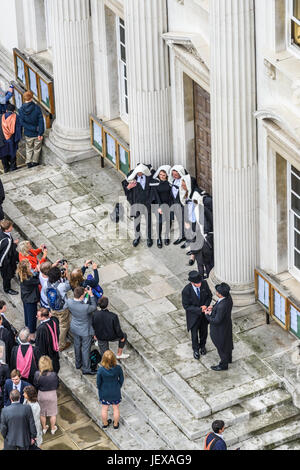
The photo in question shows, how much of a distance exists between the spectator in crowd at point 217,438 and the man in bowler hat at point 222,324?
2.79 meters

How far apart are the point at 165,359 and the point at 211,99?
4.72m

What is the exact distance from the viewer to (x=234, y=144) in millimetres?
28172

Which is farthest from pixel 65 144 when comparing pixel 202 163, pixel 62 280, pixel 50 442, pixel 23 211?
pixel 50 442

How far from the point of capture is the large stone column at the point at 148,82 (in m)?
30.6

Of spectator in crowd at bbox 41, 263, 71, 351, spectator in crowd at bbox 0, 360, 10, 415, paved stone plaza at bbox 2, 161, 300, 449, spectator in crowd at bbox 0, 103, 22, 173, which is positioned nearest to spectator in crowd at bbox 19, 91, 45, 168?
spectator in crowd at bbox 0, 103, 22, 173

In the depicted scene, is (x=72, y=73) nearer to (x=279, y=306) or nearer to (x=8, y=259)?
(x=8, y=259)

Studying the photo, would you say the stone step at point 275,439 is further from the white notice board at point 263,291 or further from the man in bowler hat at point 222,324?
the white notice board at point 263,291

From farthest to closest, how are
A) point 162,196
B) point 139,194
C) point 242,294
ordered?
point 139,194, point 162,196, point 242,294

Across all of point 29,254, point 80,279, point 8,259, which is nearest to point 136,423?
point 80,279

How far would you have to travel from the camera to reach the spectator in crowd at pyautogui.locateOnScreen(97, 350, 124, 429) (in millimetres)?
26688

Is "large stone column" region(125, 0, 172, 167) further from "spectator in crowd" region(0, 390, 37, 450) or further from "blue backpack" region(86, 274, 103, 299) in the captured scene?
"spectator in crowd" region(0, 390, 37, 450)

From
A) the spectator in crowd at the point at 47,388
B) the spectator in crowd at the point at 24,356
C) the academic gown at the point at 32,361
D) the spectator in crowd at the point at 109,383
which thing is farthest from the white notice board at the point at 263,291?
the spectator in crowd at the point at 24,356

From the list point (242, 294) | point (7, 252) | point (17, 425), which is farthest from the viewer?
point (7, 252)
